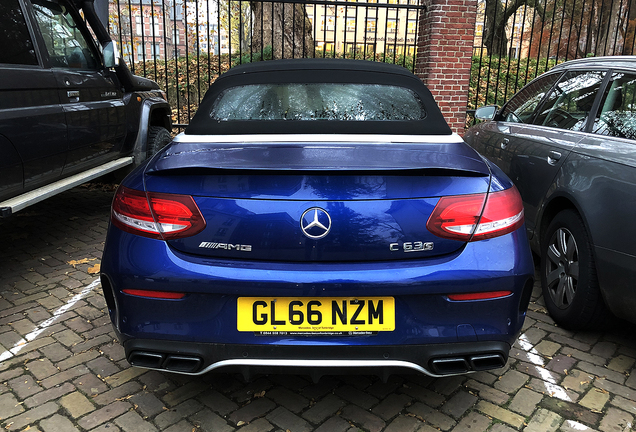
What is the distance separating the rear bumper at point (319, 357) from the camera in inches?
A: 82.0

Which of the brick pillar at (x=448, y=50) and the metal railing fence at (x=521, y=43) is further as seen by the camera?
the metal railing fence at (x=521, y=43)

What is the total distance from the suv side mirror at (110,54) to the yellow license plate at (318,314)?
3892 mm

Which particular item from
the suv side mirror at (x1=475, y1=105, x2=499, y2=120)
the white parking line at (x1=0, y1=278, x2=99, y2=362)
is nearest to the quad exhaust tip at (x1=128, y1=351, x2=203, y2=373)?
the white parking line at (x1=0, y1=278, x2=99, y2=362)

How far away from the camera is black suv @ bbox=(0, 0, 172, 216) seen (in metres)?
3.57

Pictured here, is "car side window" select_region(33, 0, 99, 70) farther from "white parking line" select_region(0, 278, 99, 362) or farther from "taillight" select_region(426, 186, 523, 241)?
"taillight" select_region(426, 186, 523, 241)

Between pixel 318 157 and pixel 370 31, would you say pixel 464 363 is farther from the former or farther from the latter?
pixel 370 31

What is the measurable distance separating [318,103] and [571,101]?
79.7 inches

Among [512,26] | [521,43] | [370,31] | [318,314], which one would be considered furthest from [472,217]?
[370,31]

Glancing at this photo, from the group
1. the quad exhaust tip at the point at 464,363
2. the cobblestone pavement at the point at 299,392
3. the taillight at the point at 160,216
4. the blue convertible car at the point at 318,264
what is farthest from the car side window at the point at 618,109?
the taillight at the point at 160,216

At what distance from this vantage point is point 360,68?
327 cm

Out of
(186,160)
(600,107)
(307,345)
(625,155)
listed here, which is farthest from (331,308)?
(600,107)

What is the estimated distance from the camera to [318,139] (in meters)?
2.49

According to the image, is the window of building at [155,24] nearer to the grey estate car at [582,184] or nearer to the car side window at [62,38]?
the car side window at [62,38]

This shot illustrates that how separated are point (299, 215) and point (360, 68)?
155 cm
